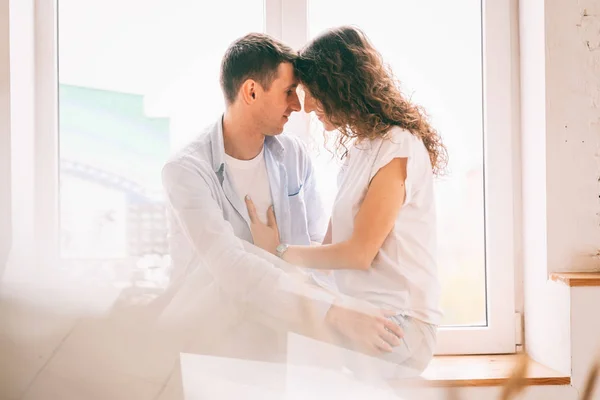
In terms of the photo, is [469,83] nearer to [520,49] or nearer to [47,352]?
[520,49]

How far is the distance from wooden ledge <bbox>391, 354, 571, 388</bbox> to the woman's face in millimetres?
534

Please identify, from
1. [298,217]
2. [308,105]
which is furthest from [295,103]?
[298,217]

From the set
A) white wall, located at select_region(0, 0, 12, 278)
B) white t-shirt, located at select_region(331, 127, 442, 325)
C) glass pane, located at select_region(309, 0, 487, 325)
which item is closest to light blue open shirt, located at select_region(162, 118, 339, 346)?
white t-shirt, located at select_region(331, 127, 442, 325)

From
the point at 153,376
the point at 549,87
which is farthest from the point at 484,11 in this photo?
the point at 153,376

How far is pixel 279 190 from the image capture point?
1.29 metres

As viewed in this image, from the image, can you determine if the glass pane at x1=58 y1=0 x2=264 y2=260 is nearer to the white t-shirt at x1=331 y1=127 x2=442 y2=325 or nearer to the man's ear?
the man's ear

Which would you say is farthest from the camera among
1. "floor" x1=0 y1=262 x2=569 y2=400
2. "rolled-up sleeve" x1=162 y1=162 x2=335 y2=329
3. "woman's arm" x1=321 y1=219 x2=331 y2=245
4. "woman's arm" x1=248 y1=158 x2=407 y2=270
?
"woman's arm" x1=321 y1=219 x2=331 y2=245

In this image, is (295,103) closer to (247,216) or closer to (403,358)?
(247,216)

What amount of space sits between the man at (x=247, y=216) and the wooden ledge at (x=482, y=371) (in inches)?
8.5

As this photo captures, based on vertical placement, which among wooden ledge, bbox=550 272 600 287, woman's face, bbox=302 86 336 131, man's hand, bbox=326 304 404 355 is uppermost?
woman's face, bbox=302 86 336 131

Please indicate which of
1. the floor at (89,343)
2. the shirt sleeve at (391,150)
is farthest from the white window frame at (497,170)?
the floor at (89,343)

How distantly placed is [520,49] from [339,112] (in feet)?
1.93

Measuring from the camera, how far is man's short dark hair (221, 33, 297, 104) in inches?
47.8

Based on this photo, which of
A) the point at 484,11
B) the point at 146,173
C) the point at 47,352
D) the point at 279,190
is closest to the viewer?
the point at 47,352
